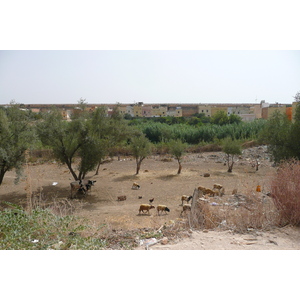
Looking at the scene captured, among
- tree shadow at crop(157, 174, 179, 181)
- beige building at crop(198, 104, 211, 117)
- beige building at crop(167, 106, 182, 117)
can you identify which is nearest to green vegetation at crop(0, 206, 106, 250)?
tree shadow at crop(157, 174, 179, 181)

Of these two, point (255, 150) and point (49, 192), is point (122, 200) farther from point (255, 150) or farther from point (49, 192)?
point (255, 150)

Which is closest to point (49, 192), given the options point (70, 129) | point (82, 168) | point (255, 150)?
point (82, 168)

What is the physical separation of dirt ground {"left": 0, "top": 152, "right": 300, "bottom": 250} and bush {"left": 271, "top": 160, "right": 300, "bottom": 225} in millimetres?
240

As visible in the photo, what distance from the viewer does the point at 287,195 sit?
482 cm

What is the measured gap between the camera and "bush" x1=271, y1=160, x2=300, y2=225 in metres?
4.63

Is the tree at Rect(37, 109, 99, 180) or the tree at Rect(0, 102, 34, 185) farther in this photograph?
the tree at Rect(37, 109, 99, 180)

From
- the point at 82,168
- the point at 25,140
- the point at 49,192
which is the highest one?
the point at 25,140

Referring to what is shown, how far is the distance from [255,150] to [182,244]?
23310 millimetres

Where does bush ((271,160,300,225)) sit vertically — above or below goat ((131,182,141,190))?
above

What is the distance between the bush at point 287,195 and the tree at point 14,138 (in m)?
9.29

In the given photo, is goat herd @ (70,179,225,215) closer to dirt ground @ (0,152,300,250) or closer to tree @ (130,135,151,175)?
dirt ground @ (0,152,300,250)

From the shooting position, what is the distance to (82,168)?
14.0 meters

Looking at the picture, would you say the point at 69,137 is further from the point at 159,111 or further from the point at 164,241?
the point at 159,111

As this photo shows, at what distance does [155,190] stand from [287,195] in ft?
30.6
